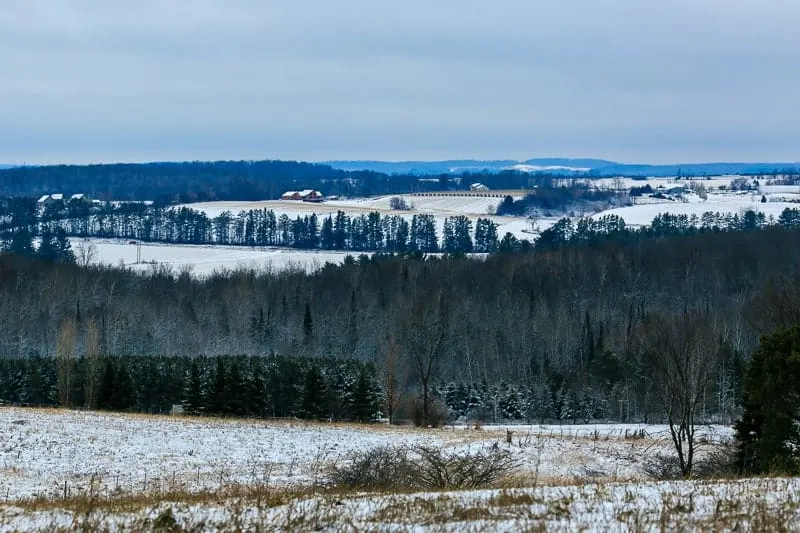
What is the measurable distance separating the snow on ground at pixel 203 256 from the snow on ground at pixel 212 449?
85.7 metres

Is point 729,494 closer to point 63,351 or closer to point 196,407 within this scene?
point 196,407

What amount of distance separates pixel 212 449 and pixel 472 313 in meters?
59.1

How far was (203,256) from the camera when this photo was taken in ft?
452

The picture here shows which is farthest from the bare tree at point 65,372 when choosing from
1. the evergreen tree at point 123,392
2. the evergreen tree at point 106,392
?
the evergreen tree at point 123,392

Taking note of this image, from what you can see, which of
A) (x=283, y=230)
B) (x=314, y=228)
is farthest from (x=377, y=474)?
(x=283, y=230)

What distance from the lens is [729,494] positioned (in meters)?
10.2

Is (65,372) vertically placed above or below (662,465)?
below

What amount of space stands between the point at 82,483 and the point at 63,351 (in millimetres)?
30117

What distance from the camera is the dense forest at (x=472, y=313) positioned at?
185ft

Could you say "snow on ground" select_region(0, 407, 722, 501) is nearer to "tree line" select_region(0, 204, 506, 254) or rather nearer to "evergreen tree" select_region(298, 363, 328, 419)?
"evergreen tree" select_region(298, 363, 328, 419)

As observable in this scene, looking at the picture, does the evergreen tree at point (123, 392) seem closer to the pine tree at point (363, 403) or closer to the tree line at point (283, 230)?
the pine tree at point (363, 403)

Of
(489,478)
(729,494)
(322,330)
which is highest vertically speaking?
(729,494)

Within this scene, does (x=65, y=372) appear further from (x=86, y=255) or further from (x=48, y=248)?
(x=48, y=248)

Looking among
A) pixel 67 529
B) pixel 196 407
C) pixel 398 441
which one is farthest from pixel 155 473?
pixel 196 407
